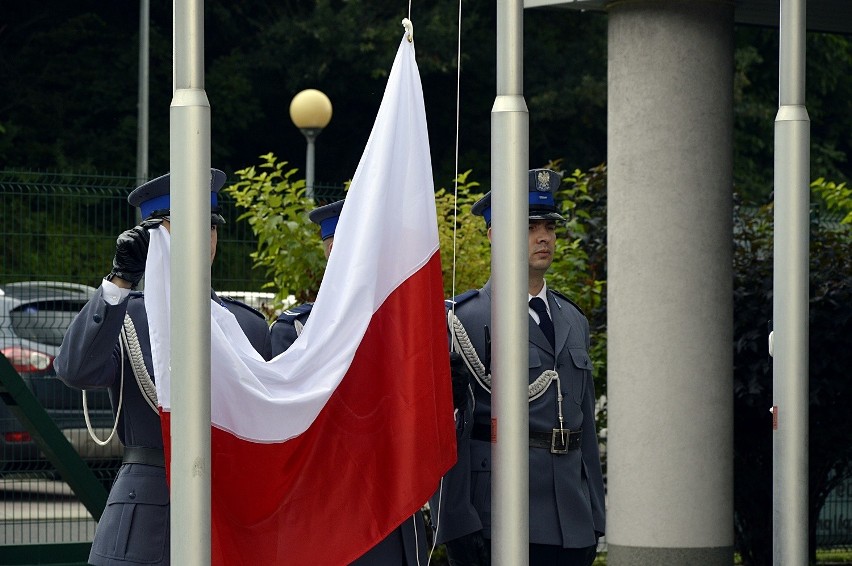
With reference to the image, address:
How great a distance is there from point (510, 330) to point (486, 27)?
1058 inches

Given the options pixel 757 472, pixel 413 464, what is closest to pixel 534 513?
pixel 413 464

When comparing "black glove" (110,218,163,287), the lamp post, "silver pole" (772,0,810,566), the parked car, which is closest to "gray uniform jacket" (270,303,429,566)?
"black glove" (110,218,163,287)

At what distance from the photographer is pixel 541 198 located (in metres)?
5.99

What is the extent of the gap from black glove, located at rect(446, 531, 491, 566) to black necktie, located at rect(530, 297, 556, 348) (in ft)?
2.55

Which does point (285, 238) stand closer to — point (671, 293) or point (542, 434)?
point (671, 293)

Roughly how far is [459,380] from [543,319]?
797mm

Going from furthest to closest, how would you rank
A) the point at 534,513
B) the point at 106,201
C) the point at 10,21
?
the point at 10,21 < the point at 106,201 < the point at 534,513

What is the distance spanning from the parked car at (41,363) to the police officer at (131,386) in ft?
13.0

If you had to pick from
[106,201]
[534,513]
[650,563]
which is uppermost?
[106,201]

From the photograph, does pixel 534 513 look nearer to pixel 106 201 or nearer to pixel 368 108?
pixel 106 201

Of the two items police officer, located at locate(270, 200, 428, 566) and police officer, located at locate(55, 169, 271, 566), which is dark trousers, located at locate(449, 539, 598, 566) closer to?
police officer, located at locate(270, 200, 428, 566)

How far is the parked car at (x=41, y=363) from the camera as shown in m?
9.30

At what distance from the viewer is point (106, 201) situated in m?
9.52

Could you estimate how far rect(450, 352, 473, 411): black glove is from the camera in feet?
17.4
